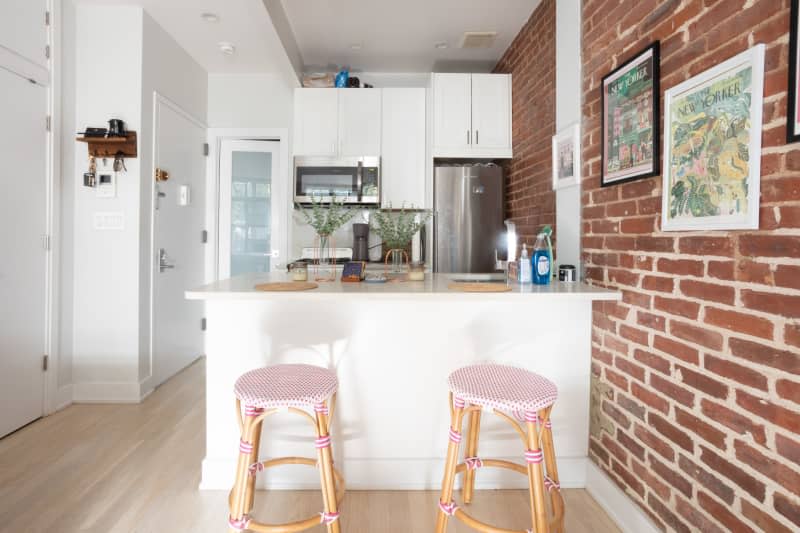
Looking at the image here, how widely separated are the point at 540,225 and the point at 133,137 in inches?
111

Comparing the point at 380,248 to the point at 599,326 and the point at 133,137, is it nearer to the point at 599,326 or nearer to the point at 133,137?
the point at 133,137

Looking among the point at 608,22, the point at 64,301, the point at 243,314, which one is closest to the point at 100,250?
the point at 64,301

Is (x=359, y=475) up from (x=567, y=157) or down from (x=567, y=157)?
down

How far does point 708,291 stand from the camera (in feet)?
4.29

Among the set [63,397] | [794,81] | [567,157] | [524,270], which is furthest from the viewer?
[63,397]

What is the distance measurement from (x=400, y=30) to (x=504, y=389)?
3.04 meters

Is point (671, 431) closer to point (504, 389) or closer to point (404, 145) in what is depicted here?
point (504, 389)

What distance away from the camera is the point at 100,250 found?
297 cm

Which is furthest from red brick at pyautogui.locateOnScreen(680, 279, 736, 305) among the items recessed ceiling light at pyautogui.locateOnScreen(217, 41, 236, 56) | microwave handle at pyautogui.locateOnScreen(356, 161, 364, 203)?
recessed ceiling light at pyautogui.locateOnScreen(217, 41, 236, 56)

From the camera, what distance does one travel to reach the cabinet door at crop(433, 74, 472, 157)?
379 centimetres

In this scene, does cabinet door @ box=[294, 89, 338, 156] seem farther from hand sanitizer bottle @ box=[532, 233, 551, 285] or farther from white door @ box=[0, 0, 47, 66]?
hand sanitizer bottle @ box=[532, 233, 551, 285]

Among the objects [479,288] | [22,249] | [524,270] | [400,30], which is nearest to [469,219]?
[400,30]

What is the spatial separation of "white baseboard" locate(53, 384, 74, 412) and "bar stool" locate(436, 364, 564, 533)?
8.64 feet

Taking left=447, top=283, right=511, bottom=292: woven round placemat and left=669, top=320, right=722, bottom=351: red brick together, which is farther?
left=447, top=283, right=511, bottom=292: woven round placemat
